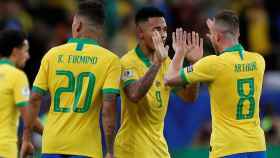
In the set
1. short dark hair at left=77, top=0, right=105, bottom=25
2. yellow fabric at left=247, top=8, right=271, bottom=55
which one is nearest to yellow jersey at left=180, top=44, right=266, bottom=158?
short dark hair at left=77, top=0, right=105, bottom=25

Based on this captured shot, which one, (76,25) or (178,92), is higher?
(76,25)

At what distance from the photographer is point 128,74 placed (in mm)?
10391

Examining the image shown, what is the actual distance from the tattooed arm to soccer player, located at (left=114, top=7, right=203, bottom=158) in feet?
1.52

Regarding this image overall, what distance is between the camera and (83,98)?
995 cm

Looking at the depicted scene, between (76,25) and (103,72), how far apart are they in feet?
1.91

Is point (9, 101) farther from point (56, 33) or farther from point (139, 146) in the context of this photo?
point (56, 33)

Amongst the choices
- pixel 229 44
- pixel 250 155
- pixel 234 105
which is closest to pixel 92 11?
pixel 229 44

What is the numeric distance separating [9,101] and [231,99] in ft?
8.32

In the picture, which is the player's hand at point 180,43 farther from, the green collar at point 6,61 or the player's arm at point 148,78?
the green collar at point 6,61

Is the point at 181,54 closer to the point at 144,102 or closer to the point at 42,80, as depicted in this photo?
the point at 144,102

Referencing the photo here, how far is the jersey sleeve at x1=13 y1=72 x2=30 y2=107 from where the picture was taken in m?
10.9

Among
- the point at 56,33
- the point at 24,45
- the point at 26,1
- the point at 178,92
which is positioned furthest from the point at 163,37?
the point at 26,1

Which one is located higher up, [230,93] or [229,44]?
[229,44]

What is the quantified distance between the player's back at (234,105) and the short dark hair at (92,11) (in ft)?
4.28
